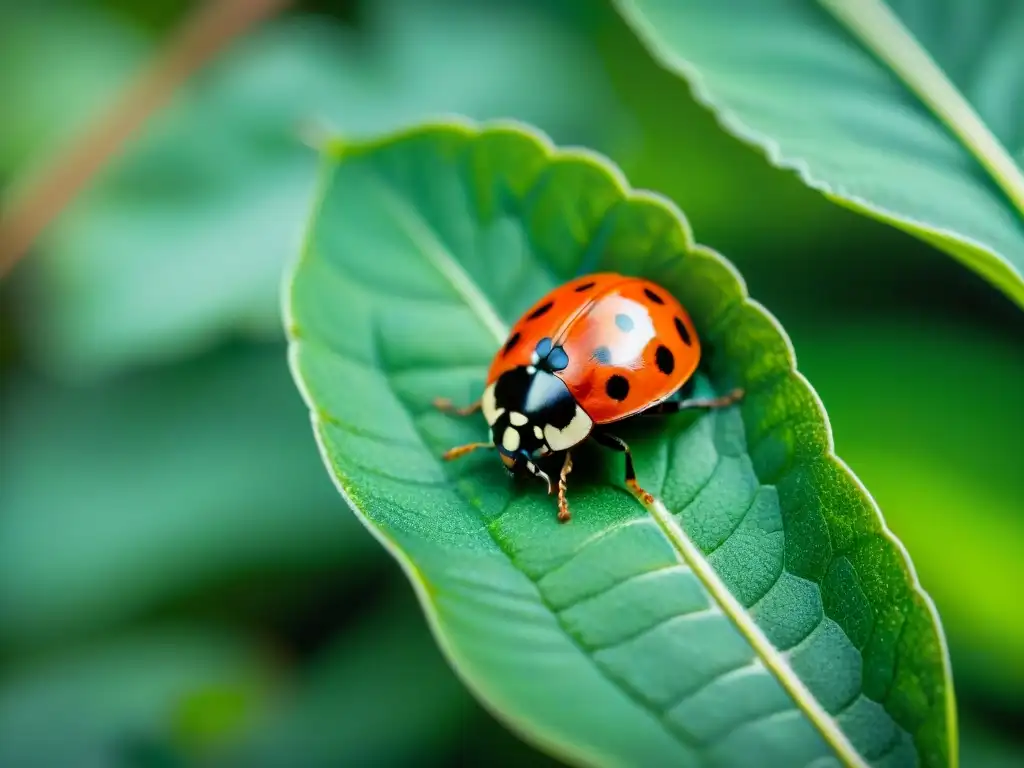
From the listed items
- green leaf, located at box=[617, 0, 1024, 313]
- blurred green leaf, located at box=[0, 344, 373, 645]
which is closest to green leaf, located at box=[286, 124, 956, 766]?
green leaf, located at box=[617, 0, 1024, 313]

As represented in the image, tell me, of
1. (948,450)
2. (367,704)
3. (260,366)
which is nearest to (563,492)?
(948,450)

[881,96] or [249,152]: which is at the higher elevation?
[881,96]

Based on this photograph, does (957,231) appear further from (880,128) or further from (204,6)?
(204,6)

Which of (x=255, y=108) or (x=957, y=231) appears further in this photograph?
(x=255, y=108)

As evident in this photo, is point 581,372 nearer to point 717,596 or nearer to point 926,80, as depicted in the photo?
point 717,596

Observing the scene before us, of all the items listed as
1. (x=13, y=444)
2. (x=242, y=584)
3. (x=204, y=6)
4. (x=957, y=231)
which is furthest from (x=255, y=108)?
(x=957, y=231)
